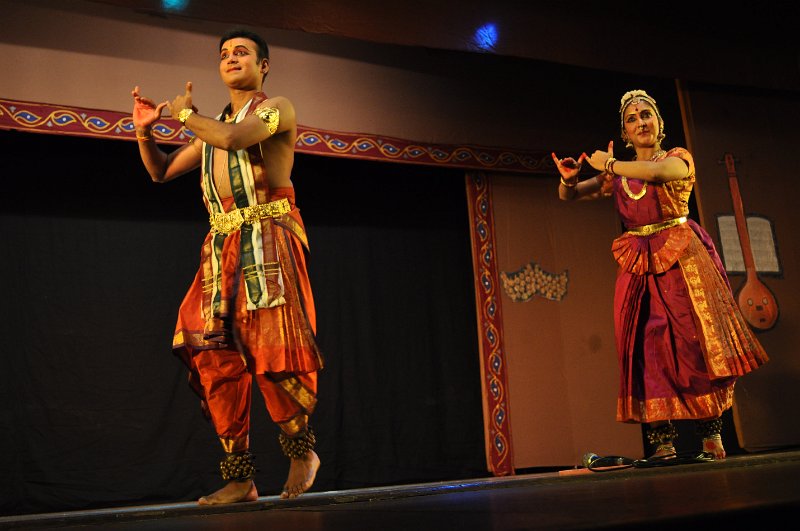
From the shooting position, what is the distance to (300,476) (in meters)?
2.26

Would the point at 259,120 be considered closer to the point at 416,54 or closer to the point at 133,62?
the point at 133,62

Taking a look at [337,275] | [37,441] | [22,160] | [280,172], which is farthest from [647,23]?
[37,441]

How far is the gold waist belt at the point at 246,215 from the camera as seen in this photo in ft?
7.54

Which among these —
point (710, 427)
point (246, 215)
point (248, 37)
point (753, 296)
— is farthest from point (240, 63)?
point (753, 296)

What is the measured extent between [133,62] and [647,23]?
2.75 metres

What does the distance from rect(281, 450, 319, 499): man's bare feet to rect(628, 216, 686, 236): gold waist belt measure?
5.40 feet

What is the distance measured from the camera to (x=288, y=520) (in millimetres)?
1493

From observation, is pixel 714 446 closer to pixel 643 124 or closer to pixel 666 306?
pixel 666 306

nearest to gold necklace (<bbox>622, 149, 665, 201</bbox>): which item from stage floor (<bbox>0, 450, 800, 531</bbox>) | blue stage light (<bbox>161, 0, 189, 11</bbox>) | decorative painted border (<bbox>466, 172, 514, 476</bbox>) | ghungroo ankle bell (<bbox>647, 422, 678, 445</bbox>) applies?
ghungroo ankle bell (<bbox>647, 422, 678, 445</bbox>)

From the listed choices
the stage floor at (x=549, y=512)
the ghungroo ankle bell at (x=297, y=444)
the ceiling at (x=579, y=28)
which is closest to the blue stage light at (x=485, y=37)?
the ceiling at (x=579, y=28)

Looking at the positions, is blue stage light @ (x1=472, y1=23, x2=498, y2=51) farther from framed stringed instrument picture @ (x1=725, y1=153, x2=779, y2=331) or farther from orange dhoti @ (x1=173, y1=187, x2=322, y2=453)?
orange dhoti @ (x1=173, y1=187, x2=322, y2=453)

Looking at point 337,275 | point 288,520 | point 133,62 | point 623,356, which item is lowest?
point 288,520

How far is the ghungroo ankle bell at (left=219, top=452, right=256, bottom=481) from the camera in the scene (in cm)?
224

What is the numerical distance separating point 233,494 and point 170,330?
1971 mm
